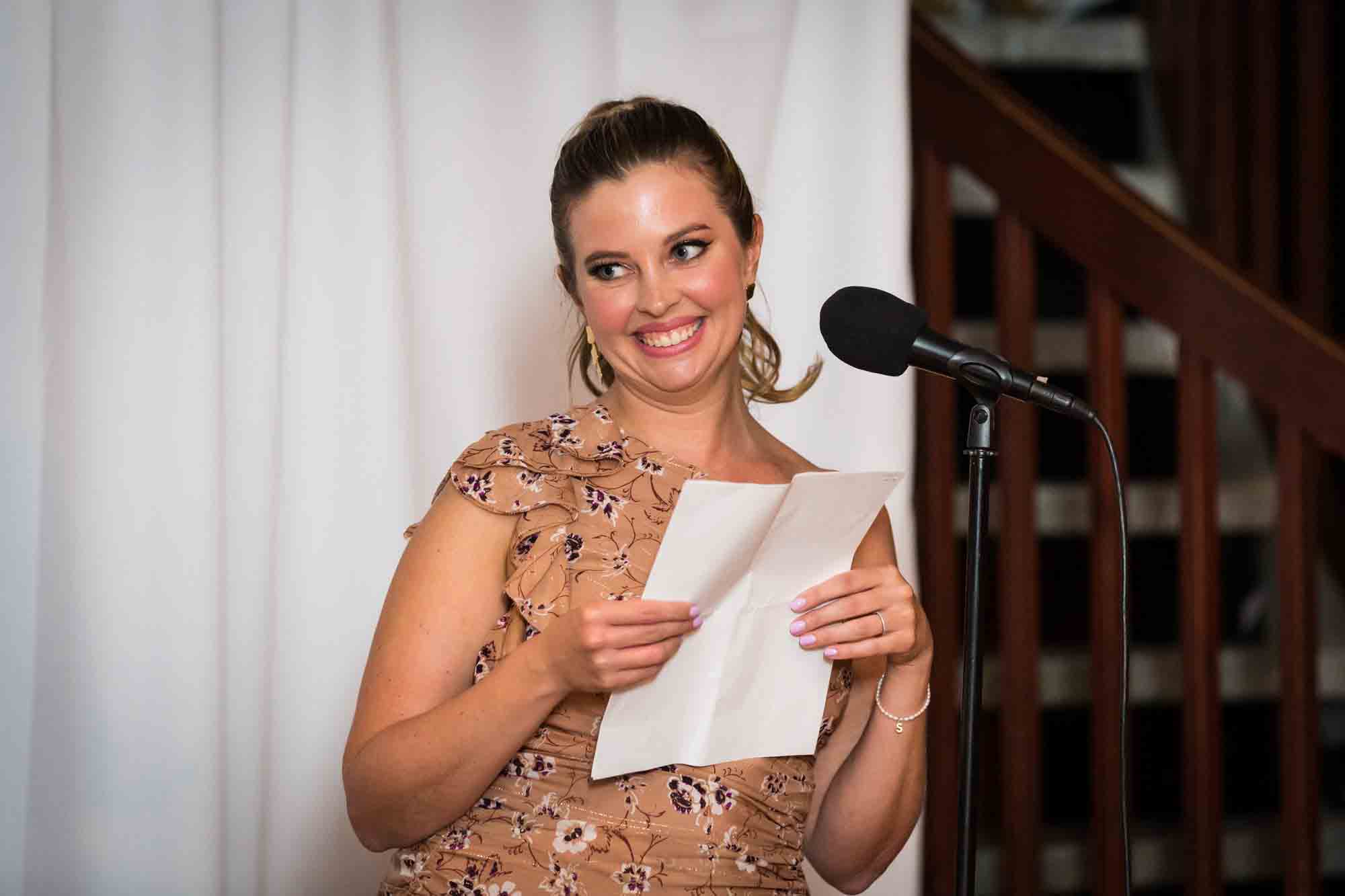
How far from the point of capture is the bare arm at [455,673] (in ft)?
3.95

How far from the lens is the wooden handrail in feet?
7.39

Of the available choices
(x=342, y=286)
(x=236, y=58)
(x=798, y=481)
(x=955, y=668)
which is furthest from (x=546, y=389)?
(x=798, y=481)

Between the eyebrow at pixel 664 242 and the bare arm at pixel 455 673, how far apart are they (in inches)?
11.8

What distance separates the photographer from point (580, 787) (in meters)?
1.40

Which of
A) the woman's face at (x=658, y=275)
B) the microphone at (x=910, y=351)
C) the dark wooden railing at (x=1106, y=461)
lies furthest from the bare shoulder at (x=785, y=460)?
the dark wooden railing at (x=1106, y=461)

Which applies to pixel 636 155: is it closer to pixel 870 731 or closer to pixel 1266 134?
pixel 870 731

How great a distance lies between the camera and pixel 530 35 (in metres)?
2.17

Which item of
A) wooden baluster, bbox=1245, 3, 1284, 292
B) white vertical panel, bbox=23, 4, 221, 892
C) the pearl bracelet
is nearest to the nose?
the pearl bracelet

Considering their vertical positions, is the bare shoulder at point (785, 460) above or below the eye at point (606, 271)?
below

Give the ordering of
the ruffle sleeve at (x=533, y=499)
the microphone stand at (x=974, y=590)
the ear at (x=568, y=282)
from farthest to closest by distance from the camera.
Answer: the ear at (x=568, y=282)
the ruffle sleeve at (x=533, y=499)
the microphone stand at (x=974, y=590)

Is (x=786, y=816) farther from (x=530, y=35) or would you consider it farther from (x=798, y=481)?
(x=530, y=35)

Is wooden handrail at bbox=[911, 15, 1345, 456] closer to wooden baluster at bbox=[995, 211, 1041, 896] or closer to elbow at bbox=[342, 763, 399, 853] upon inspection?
wooden baluster at bbox=[995, 211, 1041, 896]

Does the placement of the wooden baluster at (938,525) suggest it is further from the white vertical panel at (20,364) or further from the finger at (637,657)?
the white vertical panel at (20,364)

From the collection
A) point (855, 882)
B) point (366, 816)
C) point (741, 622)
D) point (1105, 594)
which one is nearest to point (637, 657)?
point (741, 622)
